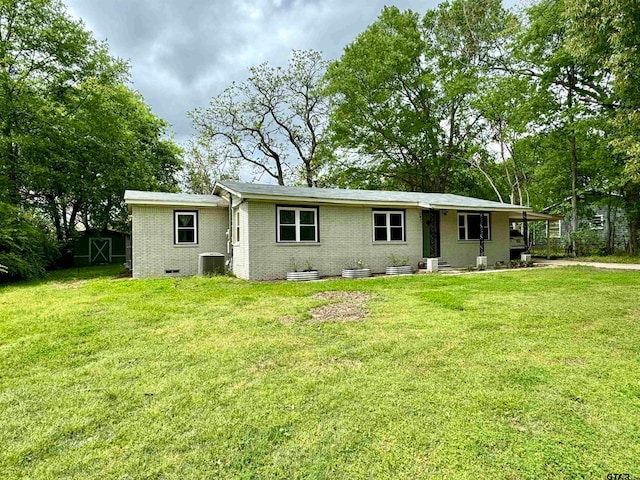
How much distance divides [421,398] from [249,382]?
1661 mm

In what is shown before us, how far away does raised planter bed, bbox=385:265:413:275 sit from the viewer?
12078mm

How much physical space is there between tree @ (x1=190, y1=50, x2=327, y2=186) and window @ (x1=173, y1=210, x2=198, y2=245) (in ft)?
51.1

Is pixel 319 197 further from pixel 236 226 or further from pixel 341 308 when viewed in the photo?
pixel 341 308

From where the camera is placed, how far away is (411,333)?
4.95m

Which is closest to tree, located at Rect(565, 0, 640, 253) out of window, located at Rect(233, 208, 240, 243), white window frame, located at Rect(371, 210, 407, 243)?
white window frame, located at Rect(371, 210, 407, 243)

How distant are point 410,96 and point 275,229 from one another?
1919 centimetres

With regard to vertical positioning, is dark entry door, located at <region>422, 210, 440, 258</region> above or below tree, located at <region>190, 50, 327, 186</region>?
below

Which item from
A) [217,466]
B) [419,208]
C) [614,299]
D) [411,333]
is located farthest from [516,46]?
[217,466]

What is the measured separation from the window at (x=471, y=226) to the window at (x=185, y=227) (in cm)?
1062

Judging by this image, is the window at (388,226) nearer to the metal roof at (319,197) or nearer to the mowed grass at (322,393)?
the metal roof at (319,197)

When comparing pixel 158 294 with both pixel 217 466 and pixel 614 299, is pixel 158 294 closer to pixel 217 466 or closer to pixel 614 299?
pixel 217 466

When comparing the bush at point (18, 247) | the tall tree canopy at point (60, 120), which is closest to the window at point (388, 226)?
the bush at point (18, 247)

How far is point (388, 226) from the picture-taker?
1281 centimetres

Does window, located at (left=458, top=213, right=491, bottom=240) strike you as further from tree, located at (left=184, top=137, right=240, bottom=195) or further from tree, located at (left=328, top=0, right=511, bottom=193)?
tree, located at (left=184, top=137, right=240, bottom=195)
